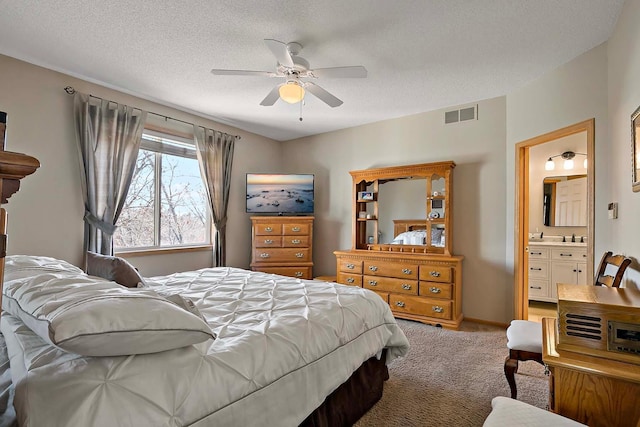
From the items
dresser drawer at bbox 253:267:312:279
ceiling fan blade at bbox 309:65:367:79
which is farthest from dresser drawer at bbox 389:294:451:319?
ceiling fan blade at bbox 309:65:367:79

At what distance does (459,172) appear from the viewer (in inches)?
156

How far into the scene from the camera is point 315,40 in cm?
245

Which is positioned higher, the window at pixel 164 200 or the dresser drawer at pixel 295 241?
the window at pixel 164 200

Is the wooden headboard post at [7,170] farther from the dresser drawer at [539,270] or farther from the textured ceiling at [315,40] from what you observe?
the dresser drawer at [539,270]

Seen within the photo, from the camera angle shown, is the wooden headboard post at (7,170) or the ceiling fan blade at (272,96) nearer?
the wooden headboard post at (7,170)

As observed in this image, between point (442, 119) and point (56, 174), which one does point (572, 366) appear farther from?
point (56, 174)

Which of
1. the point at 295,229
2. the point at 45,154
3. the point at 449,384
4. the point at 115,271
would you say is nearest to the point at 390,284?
the point at 295,229

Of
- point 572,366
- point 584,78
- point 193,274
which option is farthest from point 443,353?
point 584,78

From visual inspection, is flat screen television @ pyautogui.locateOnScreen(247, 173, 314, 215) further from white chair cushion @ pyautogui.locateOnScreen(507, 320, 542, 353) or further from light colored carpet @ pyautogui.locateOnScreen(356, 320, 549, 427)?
white chair cushion @ pyautogui.locateOnScreen(507, 320, 542, 353)

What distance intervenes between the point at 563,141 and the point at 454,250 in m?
2.57

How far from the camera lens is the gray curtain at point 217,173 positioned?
4234mm

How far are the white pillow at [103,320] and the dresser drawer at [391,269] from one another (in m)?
3.07

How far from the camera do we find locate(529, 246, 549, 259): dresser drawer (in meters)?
4.67

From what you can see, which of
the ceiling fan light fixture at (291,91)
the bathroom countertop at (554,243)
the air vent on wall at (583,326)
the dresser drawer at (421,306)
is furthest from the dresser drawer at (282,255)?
the air vent on wall at (583,326)
